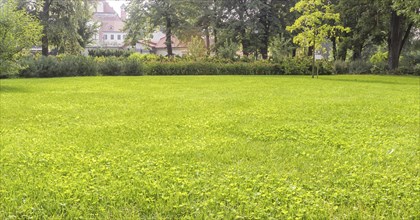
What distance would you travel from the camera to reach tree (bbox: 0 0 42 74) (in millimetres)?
13695

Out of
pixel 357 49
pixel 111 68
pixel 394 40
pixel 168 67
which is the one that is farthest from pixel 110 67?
pixel 357 49

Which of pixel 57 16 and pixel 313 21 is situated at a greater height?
pixel 57 16

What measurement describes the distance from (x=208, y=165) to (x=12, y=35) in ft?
41.4

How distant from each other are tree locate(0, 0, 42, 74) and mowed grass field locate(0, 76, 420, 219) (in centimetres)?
673

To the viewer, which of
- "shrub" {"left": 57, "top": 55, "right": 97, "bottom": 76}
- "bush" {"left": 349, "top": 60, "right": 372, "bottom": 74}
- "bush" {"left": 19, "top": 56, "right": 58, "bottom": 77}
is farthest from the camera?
"bush" {"left": 349, "top": 60, "right": 372, "bottom": 74}

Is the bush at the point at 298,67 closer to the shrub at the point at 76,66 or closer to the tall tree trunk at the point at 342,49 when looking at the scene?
the tall tree trunk at the point at 342,49

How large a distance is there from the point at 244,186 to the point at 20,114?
6.17 metres

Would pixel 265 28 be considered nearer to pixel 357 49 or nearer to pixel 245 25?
pixel 245 25

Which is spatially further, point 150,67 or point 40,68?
point 150,67

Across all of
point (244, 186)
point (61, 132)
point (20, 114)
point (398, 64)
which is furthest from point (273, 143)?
point (398, 64)

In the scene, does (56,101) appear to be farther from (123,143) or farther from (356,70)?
(356,70)

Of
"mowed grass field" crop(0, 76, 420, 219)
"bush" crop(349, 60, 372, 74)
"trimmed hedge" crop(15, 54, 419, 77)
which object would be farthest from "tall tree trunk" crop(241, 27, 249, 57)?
"mowed grass field" crop(0, 76, 420, 219)

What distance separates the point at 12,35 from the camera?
13.9 meters

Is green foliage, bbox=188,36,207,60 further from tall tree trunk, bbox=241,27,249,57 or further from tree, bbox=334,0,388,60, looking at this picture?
tree, bbox=334,0,388,60
